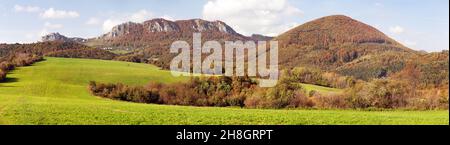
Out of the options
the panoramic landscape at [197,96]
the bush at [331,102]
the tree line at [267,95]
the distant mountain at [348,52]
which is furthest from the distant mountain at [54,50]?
the bush at [331,102]

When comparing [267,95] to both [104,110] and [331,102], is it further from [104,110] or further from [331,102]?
[104,110]

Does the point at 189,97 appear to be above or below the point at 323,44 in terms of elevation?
below

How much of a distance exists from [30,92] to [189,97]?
17950mm

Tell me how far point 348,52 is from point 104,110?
133515 millimetres

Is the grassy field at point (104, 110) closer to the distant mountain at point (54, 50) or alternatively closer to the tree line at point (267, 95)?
the tree line at point (267, 95)

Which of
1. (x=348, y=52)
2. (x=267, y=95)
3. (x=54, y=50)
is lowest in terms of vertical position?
(x=267, y=95)

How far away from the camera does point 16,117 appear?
25078 millimetres

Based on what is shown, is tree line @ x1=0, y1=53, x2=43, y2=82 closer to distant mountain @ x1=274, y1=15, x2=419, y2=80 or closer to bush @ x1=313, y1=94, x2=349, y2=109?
bush @ x1=313, y1=94, x2=349, y2=109

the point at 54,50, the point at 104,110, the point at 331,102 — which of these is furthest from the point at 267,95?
the point at 54,50

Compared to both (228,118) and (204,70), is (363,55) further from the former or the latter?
(228,118)

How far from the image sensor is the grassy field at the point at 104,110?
998 inches

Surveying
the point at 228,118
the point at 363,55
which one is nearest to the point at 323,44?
the point at 363,55

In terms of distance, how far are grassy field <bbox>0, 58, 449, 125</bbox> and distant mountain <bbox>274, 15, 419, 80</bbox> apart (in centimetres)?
5096

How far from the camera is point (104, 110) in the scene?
2973 centimetres
